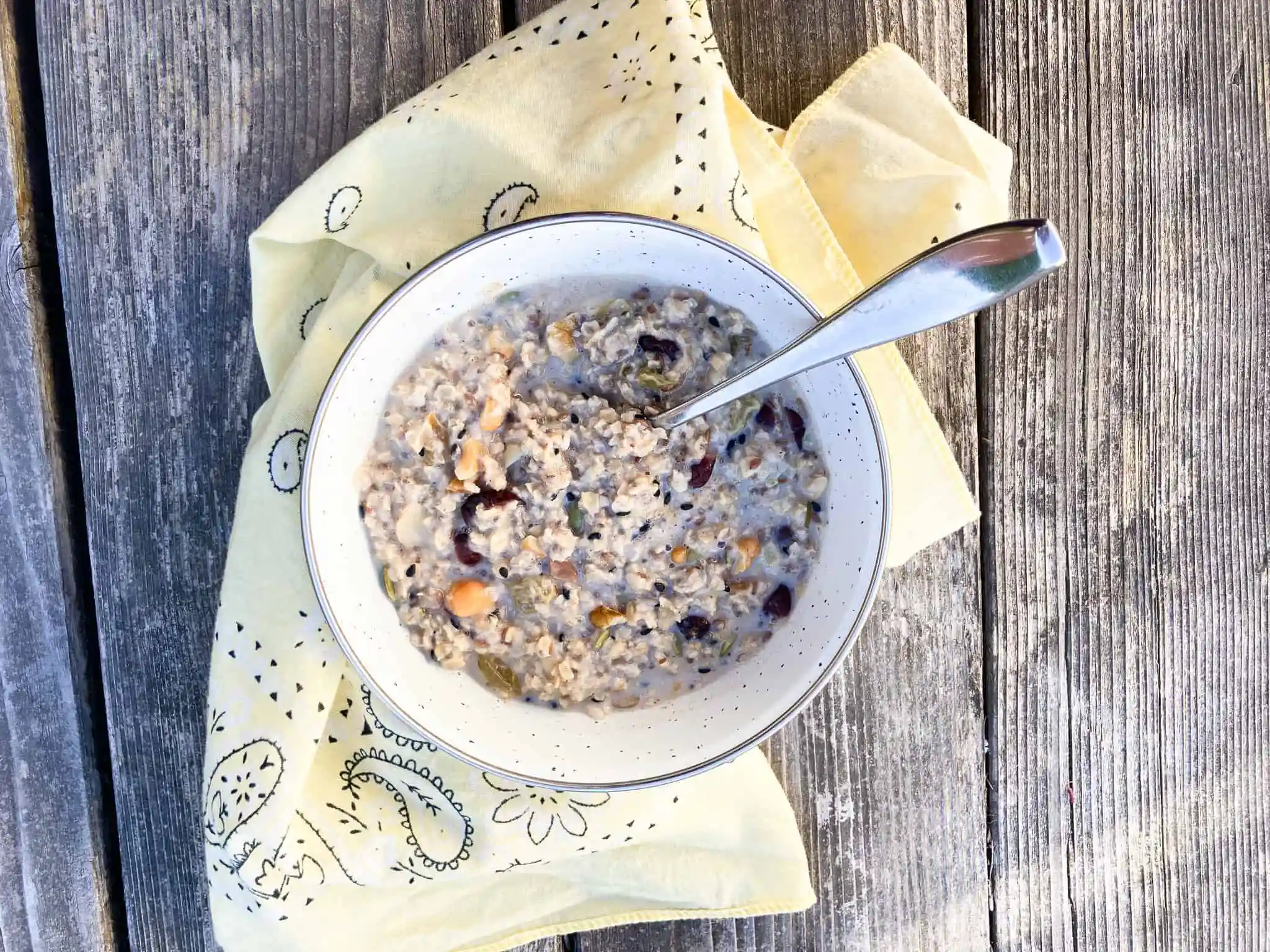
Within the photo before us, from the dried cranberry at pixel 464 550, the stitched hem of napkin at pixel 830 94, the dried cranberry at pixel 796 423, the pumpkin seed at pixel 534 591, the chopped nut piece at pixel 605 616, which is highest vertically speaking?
the stitched hem of napkin at pixel 830 94

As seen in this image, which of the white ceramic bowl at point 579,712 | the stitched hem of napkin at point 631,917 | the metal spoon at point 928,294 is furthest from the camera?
the stitched hem of napkin at point 631,917

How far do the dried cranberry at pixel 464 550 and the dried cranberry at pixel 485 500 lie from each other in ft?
0.06

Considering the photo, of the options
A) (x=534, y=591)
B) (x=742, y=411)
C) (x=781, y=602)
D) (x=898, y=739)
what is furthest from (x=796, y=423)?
(x=898, y=739)

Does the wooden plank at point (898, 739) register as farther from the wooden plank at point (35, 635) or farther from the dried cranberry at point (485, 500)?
the wooden plank at point (35, 635)

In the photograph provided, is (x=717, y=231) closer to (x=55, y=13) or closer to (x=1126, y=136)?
(x=1126, y=136)

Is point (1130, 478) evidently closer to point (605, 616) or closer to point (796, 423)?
point (796, 423)

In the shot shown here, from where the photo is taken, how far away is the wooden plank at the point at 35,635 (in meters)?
0.99

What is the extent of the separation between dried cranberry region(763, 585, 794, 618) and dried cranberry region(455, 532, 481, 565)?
0.85 feet

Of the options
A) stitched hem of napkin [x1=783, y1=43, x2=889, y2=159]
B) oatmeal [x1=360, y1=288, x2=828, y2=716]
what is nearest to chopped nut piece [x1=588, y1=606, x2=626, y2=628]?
oatmeal [x1=360, y1=288, x2=828, y2=716]

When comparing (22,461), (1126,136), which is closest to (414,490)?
(22,461)

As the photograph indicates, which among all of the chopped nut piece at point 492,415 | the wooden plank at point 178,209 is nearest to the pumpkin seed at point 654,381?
the chopped nut piece at point 492,415

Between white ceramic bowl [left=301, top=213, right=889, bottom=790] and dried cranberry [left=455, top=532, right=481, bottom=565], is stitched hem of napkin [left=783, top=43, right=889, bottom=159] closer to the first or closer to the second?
white ceramic bowl [left=301, top=213, right=889, bottom=790]

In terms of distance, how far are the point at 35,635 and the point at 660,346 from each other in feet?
2.29

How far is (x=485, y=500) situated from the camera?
0.83 meters
